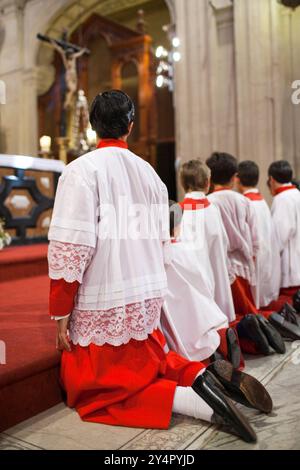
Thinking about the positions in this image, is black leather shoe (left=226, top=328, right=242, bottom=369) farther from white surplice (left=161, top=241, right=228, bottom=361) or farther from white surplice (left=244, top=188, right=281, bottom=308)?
white surplice (left=244, top=188, right=281, bottom=308)

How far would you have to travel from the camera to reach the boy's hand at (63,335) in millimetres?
1900

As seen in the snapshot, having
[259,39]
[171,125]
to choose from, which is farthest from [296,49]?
[171,125]

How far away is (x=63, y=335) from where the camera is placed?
6.31 feet

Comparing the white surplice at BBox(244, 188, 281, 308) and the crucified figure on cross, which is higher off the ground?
the crucified figure on cross

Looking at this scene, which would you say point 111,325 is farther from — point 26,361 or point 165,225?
point 165,225

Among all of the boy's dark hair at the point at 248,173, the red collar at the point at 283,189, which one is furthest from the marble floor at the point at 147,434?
the red collar at the point at 283,189

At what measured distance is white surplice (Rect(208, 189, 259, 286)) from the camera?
3309mm

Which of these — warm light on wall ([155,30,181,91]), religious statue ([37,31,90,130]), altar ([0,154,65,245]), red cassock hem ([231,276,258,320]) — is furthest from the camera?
religious statue ([37,31,90,130])

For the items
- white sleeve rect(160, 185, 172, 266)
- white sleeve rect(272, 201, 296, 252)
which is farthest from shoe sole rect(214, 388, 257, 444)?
white sleeve rect(272, 201, 296, 252)

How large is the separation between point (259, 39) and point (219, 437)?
584cm

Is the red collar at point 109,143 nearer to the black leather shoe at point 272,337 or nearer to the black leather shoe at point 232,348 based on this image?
the black leather shoe at point 232,348

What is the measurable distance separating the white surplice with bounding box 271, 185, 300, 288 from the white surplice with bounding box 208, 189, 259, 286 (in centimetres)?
80

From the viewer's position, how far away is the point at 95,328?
6.33 ft

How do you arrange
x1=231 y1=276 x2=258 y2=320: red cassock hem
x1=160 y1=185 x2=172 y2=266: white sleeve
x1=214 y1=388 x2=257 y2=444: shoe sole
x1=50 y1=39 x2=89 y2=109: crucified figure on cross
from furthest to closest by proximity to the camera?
x1=50 y1=39 x2=89 y2=109: crucified figure on cross, x1=231 y1=276 x2=258 y2=320: red cassock hem, x1=160 y1=185 x2=172 y2=266: white sleeve, x1=214 y1=388 x2=257 y2=444: shoe sole
